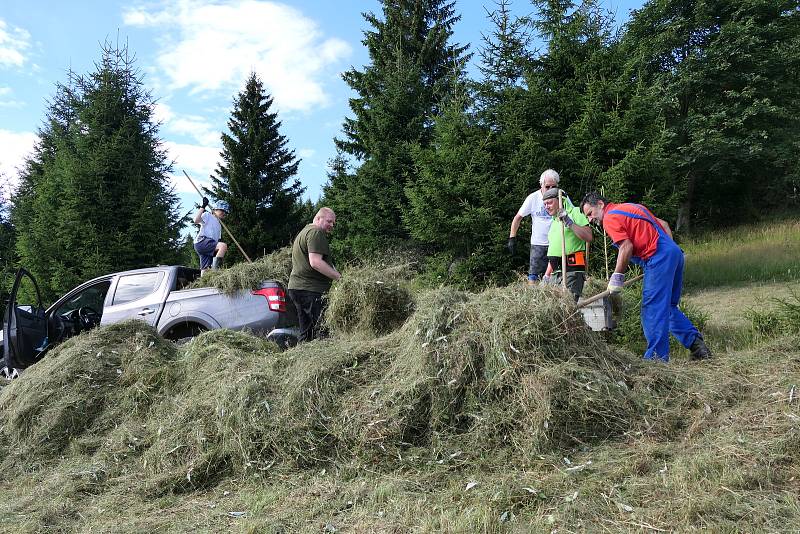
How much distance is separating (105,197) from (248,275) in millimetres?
10194

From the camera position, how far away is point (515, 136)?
903 centimetres

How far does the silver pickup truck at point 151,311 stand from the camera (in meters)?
5.87

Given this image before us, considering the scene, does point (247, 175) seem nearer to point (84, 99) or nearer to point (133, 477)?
point (84, 99)

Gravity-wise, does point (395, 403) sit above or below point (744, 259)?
below

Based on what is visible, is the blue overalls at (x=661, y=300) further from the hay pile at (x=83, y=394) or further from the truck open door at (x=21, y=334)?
the truck open door at (x=21, y=334)

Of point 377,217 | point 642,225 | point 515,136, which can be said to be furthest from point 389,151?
point 642,225

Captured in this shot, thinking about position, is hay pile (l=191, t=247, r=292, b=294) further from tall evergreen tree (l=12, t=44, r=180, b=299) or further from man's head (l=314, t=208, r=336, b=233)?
Result: tall evergreen tree (l=12, t=44, r=180, b=299)

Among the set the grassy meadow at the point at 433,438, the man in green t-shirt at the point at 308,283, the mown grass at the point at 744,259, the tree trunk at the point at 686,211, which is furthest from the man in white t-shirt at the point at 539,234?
the tree trunk at the point at 686,211

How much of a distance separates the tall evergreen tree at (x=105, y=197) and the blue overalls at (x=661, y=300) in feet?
43.0

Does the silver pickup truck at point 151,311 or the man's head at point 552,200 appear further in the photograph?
the silver pickup truck at point 151,311

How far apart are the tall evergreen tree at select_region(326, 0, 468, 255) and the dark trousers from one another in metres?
6.21

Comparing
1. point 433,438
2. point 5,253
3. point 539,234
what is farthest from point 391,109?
point 5,253

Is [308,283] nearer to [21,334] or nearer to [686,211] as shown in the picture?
[21,334]

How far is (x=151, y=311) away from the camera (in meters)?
6.30
